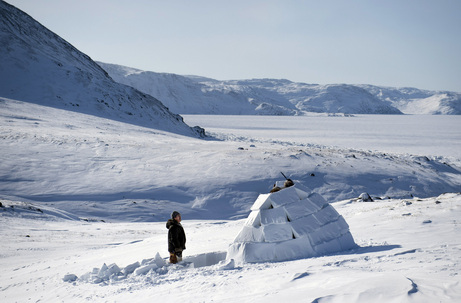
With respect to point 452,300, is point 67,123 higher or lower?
higher

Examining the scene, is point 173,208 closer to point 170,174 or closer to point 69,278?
point 170,174

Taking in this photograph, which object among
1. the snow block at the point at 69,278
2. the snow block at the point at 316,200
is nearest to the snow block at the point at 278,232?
the snow block at the point at 316,200

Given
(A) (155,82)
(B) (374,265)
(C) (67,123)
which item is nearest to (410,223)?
(B) (374,265)

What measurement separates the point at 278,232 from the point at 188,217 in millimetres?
11469

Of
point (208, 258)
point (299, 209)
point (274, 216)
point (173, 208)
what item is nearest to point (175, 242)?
point (208, 258)

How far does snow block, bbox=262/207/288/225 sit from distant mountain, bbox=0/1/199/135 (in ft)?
133

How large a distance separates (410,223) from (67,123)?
3430 cm

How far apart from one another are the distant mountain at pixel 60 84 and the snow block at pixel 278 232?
40.7 meters

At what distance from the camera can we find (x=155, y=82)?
196750mm

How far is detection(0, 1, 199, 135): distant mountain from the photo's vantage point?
159ft

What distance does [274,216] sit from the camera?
9.20 metres

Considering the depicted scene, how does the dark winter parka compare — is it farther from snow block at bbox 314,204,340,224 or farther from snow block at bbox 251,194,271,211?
snow block at bbox 314,204,340,224

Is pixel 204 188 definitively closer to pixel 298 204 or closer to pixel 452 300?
pixel 298 204

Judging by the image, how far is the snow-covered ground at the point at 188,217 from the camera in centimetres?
698
